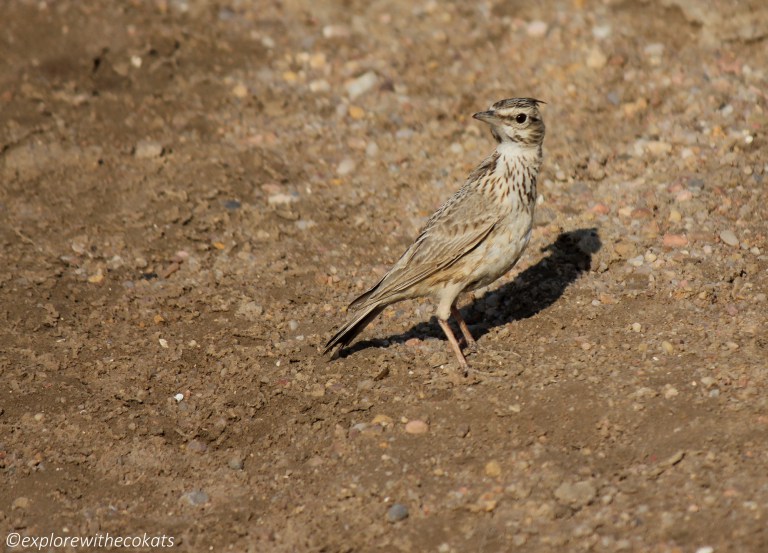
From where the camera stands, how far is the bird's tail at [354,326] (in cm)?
668

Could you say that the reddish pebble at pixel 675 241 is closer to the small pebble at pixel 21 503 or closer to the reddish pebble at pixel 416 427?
the reddish pebble at pixel 416 427

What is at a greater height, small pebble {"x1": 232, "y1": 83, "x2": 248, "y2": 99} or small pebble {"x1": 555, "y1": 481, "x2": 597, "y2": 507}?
small pebble {"x1": 232, "y1": 83, "x2": 248, "y2": 99}

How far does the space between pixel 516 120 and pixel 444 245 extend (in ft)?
3.30

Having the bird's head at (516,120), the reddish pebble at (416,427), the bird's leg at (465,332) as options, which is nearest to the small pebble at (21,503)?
the reddish pebble at (416,427)

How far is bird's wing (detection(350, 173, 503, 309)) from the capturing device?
671 centimetres

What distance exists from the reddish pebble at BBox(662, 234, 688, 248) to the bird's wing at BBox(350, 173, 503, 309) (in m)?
1.67

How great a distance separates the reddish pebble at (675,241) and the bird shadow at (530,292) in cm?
52

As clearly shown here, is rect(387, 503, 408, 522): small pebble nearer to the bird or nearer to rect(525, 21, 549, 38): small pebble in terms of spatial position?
the bird

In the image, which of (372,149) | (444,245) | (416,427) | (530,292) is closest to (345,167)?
(372,149)

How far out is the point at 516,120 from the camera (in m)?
6.73

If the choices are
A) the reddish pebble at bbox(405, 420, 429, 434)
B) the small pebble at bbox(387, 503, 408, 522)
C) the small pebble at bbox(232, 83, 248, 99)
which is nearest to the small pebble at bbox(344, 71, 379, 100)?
the small pebble at bbox(232, 83, 248, 99)

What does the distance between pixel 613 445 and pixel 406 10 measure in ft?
22.4

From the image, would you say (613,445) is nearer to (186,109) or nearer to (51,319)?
(51,319)

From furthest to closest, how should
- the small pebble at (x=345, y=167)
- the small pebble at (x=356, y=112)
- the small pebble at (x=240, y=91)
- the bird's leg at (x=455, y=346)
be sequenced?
the small pebble at (x=240, y=91) → the small pebble at (x=356, y=112) → the small pebble at (x=345, y=167) → the bird's leg at (x=455, y=346)
